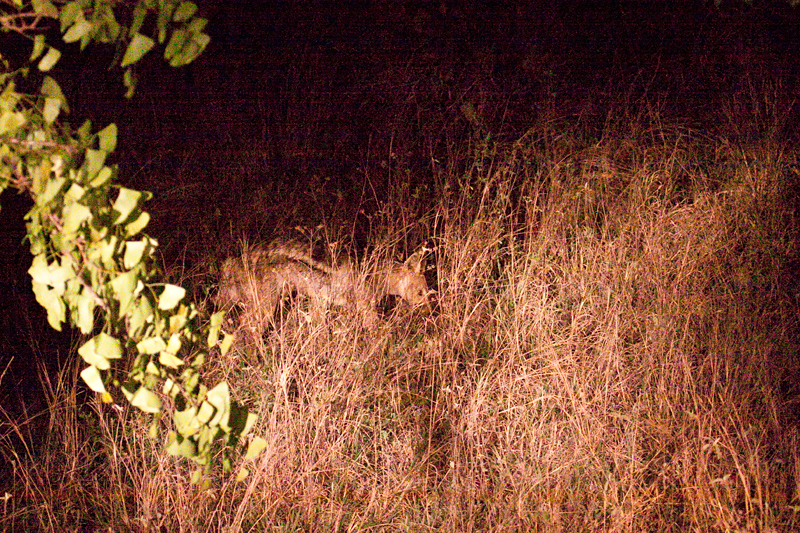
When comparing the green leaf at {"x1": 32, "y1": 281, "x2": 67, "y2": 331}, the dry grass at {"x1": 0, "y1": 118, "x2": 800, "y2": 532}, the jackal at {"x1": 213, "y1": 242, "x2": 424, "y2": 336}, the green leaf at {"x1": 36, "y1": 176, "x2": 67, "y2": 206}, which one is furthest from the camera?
the jackal at {"x1": 213, "y1": 242, "x2": 424, "y2": 336}

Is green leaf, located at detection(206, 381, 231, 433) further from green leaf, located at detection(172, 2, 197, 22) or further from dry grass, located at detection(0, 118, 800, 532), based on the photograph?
dry grass, located at detection(0, 118, 800, 532)

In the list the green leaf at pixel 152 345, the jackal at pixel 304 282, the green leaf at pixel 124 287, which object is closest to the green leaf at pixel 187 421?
the green leaf at pixel 152 345

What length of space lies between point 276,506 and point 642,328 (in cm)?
165

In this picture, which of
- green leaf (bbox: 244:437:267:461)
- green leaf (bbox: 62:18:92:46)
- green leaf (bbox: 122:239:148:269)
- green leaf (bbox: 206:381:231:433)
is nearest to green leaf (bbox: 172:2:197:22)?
green leaf (bbox: 62:18:92:46)

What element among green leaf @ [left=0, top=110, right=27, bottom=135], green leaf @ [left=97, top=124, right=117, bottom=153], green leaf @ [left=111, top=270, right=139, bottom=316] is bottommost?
green leaf @ [left=111, top=270, right=139, bottom=316]

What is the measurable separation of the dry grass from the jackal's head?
11cm

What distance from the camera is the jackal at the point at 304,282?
10.8 feet

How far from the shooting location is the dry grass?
8.22 ft

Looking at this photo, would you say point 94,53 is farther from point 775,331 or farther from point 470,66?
point 775,331

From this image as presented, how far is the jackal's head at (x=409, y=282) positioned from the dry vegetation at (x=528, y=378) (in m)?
0.12

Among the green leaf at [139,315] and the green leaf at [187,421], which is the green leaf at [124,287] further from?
the green leaf at [187,421]

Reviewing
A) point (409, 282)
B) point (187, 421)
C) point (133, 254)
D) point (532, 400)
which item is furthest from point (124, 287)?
point (409, 282)

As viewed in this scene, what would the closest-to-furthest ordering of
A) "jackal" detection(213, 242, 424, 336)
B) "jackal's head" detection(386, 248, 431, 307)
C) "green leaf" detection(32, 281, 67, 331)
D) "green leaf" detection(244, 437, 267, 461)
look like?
"green leaf" detection(32, 281, 67, 331) → "green leaf" detection(244, 437, 267, 461) → "jackal" detection(213, 242, 424, 336) → "jackal's head" detection(386, 248, 431, 307)

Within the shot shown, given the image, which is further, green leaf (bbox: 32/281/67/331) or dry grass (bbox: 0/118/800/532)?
dry grass (bbox: 0/118/800/532)
